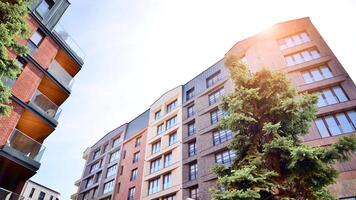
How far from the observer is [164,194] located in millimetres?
26109

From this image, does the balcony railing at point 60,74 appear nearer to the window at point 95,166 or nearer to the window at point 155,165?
the window at point 155,165

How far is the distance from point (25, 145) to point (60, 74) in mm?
6013

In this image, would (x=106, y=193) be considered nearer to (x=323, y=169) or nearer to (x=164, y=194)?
(x=164, y=194)

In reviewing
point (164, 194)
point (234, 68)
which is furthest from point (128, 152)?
point (234, 68)

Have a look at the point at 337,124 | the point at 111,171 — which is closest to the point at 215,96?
the point at 337,124

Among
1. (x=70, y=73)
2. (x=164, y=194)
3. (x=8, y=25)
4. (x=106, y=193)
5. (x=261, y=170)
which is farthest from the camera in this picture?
(x=106, y=193)

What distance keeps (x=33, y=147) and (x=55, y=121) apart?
2.19m

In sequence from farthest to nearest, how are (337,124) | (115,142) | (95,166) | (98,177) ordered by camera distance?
(95,166) < (115,142) < (98,177) < (337,124)

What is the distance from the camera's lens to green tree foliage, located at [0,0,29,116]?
26.0 feet

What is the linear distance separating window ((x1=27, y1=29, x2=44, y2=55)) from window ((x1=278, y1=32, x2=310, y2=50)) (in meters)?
22.4

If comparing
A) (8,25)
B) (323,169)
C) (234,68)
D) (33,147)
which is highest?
(234,68)

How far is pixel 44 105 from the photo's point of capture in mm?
15172

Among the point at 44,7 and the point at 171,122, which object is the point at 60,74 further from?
the point at 171,122

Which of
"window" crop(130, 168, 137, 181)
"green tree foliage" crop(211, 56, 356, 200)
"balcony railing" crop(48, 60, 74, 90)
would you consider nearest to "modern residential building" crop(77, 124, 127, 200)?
"window" crop(130, 168, 137, 181)
